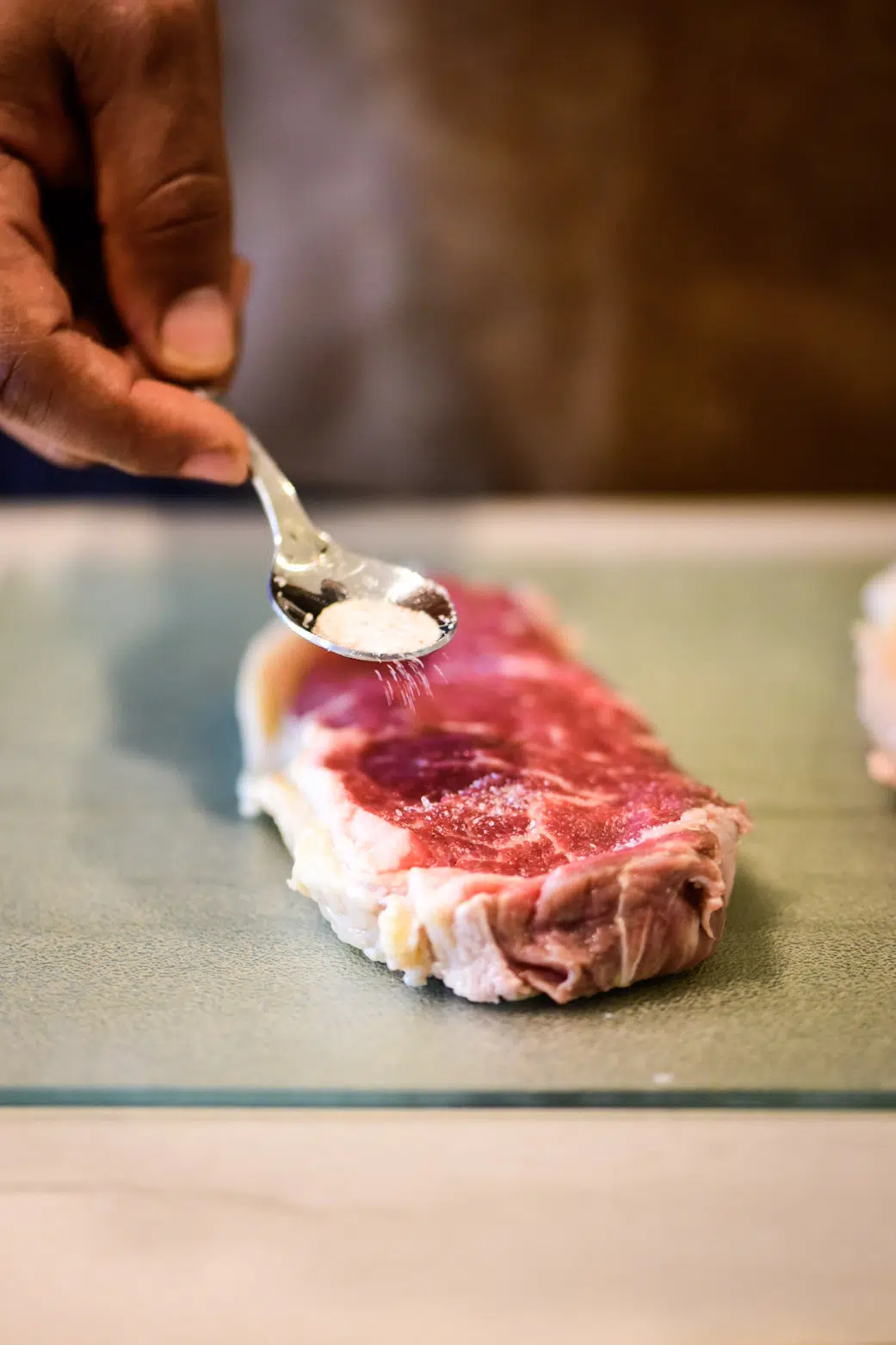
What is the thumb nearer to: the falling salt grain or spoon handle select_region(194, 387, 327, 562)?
spoon handle select_region(194, 387, 327, 562)

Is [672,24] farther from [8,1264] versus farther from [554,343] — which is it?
[8,1264]

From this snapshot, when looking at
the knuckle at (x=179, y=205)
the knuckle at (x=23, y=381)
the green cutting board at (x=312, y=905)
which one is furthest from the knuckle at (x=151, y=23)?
the green cutting board at (x=312, y=905)

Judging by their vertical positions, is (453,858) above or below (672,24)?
below

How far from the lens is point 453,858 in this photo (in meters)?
1.44

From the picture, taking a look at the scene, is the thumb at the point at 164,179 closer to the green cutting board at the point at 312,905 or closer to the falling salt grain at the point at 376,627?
the falling salt grain at the point at 376,627

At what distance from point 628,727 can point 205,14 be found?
3.75 ft

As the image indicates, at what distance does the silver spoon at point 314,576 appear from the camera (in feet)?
5.62

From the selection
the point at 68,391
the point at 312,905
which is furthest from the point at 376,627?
the point at 68,391

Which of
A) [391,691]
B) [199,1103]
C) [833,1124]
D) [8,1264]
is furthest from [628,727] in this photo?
[8,1264]

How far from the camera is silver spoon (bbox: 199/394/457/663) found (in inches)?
67.4

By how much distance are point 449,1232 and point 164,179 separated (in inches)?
53.1

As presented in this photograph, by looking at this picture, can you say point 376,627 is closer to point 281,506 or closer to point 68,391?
point 281,506

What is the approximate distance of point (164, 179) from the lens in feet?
5.52

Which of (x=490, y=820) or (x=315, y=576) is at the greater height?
(x=315, y=576)
